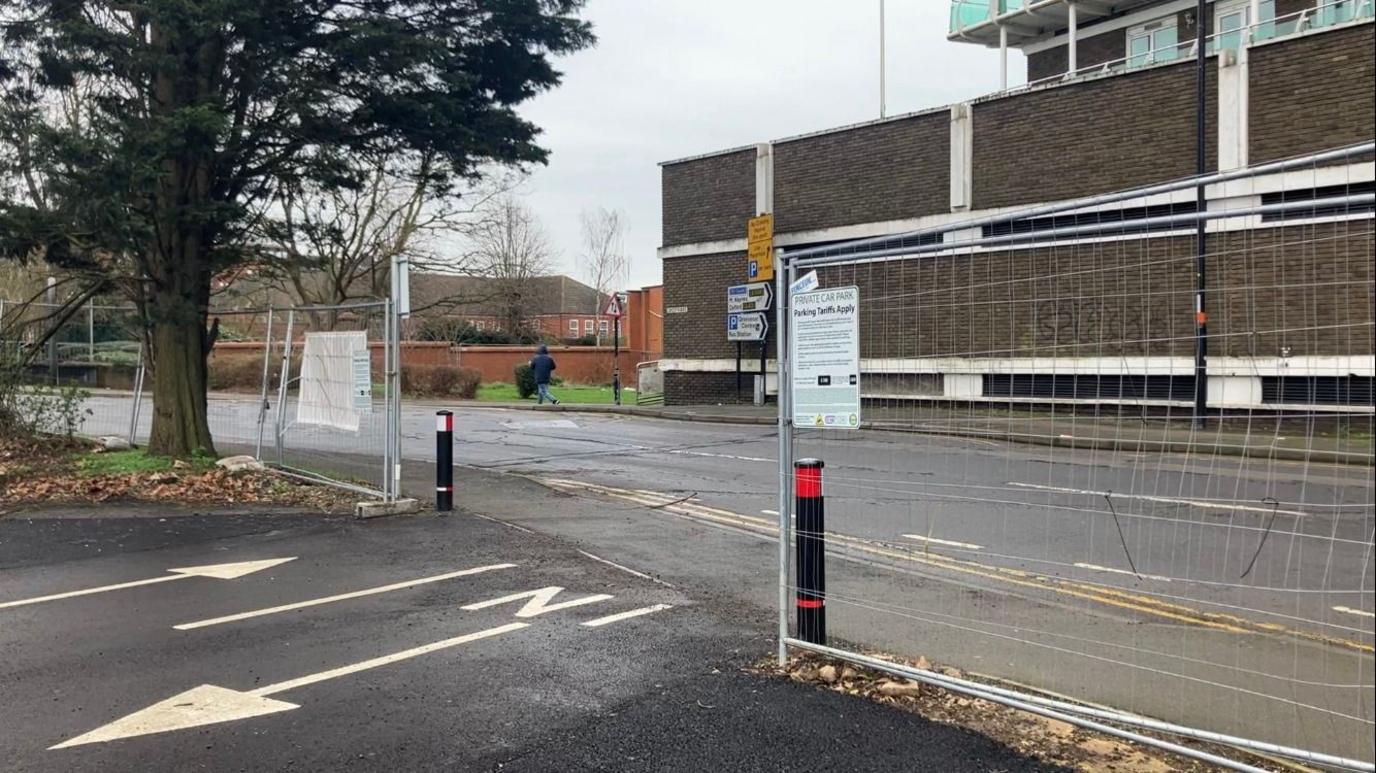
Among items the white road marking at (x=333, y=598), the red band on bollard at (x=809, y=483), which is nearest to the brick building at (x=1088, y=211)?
the red band on bollard at (x=809, y=483)

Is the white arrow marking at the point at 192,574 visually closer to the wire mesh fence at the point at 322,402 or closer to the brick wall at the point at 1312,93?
the wire mesh fence at the point at 322,402

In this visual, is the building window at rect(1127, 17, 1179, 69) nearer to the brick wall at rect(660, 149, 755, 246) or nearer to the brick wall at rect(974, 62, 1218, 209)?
the brick wall at rect(974, 62, 1218, 209)

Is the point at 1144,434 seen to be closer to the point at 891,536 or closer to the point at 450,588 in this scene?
the point at 891,536

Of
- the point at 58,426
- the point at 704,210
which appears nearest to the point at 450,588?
the point at 58,426

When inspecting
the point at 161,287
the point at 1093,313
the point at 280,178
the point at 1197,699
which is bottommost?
the point at 1197,699

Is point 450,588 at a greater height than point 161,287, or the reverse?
point 161,287

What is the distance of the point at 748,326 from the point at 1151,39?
16772 mm

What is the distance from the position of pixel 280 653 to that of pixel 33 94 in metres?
11.4

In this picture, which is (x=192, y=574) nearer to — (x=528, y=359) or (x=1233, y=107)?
(x=1233, y=107)

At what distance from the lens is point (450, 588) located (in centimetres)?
708

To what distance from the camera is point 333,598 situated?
22.4ft

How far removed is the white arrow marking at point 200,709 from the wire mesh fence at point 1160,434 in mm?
2621

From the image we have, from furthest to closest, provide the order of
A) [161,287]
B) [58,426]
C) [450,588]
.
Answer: [58,426] → [161,287] → [450,588]

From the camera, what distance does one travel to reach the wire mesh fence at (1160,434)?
12.2ft
